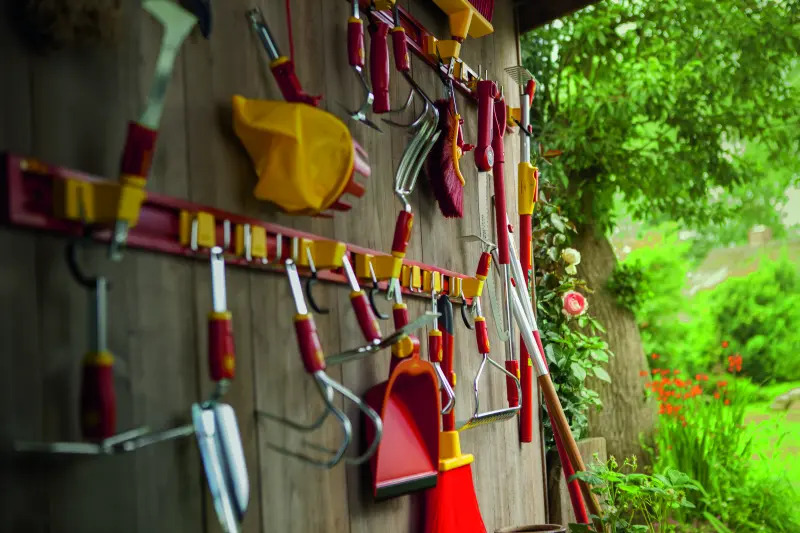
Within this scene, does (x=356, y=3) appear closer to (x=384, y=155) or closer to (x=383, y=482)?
(x=384, y=155)

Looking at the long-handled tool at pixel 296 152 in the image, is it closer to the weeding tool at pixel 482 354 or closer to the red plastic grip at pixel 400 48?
the red plastic grip at pixel 400 48

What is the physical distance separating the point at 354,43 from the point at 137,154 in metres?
0.58

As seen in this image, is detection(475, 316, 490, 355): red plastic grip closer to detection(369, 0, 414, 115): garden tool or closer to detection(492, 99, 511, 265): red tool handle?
detection(492, 99, 511, 265): red tool handle

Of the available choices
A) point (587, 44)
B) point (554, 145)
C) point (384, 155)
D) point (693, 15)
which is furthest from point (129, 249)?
point (693, 15)

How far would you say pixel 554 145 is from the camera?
422 cm

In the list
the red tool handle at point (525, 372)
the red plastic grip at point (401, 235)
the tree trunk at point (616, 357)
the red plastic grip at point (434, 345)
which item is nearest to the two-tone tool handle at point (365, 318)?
the red plastic grip at point (401, 235)

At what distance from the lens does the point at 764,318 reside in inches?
287

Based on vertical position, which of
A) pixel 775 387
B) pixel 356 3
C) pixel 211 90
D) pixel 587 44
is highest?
pixel 587 44

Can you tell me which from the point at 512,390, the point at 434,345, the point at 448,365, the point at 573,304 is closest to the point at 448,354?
the point at 448,365

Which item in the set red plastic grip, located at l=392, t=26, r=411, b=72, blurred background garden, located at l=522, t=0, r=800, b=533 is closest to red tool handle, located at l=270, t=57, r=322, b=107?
red plastic grip, located at l=392, t=26, r=411, b=72

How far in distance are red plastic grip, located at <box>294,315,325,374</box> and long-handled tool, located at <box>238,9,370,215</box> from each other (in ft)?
0.51

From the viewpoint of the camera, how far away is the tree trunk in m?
4.34

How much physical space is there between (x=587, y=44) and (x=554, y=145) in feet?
2.03

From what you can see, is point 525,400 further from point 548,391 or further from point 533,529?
point 533,529
